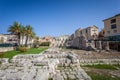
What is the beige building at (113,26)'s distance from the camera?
3999 centimetres

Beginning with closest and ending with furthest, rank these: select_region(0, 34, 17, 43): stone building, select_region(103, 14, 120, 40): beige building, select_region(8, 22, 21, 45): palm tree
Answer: select_region(103, 14, 120, 40): beige building, select_region(8, 22, 21, 45): palm tree, select_region(0, 34, 17, 43): stone building

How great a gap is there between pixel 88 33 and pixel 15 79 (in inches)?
2355

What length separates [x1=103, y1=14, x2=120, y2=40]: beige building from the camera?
40.0m

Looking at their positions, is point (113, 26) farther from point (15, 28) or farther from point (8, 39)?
point (8, 39)

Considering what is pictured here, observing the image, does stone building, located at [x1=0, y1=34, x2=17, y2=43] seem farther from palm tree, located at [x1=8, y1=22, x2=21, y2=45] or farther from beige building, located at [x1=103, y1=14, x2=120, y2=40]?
beige building, located at [x1=103, y1=14, x2=120, y2=40]

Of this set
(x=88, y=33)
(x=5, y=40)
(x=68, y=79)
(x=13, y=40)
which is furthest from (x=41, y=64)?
(x=5, y=40)

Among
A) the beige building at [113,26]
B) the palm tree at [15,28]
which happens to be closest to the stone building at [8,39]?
the palm tree at [15,28]

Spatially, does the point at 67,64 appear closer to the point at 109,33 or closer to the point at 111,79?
the point at 111,79

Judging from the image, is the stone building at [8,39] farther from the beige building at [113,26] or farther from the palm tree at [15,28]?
the beige building at [113,26]

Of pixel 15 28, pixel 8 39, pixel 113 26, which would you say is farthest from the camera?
pixel 8 39

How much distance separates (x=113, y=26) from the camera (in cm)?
4231

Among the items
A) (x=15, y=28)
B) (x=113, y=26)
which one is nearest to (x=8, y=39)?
(x=15, y=28)

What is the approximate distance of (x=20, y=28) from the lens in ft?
153

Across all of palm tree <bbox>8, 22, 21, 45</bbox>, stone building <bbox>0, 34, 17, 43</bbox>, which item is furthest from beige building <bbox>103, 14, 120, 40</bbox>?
stone building <bbox>0, 34, 17, 43</bbox>
